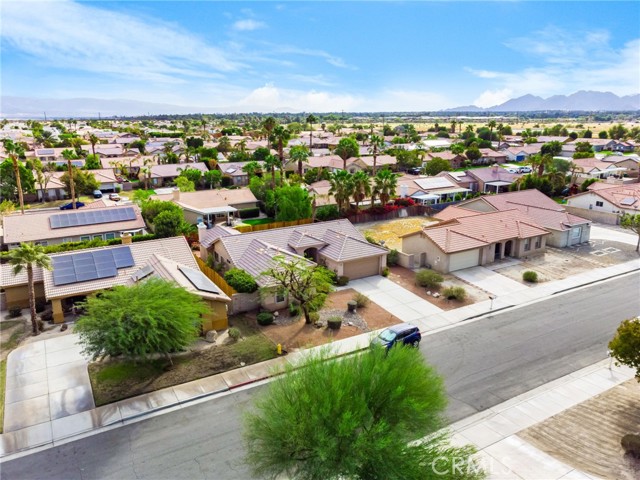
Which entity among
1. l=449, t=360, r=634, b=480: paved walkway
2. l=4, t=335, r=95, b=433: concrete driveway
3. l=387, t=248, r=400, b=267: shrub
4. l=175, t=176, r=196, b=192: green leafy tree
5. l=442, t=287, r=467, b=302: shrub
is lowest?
l=4, t=335, r=95, b=433: concrete driveway

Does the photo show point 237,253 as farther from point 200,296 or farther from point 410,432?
point 410,432

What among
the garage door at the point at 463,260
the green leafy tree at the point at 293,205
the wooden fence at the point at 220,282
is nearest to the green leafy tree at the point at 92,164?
the green leafy tree at the point at 293,205

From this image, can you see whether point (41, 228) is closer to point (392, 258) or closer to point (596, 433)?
point (392, 258)

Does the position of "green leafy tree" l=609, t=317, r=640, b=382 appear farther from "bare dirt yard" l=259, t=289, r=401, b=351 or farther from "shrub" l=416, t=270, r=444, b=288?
"shrub" l=416, t=270, r=444, b=288

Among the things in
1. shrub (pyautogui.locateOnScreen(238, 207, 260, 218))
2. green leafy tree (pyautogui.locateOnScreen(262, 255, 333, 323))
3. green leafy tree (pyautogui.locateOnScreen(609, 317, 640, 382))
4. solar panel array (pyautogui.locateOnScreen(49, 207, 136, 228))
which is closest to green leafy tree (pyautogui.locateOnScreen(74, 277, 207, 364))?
green leafy tree (pyautogui.locateOnScreen(262, 255, 333, 323))

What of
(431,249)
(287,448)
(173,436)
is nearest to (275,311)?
(173,436)

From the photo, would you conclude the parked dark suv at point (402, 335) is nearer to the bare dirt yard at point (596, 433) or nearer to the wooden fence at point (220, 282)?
the bare dirt yard at point (596, 433)
